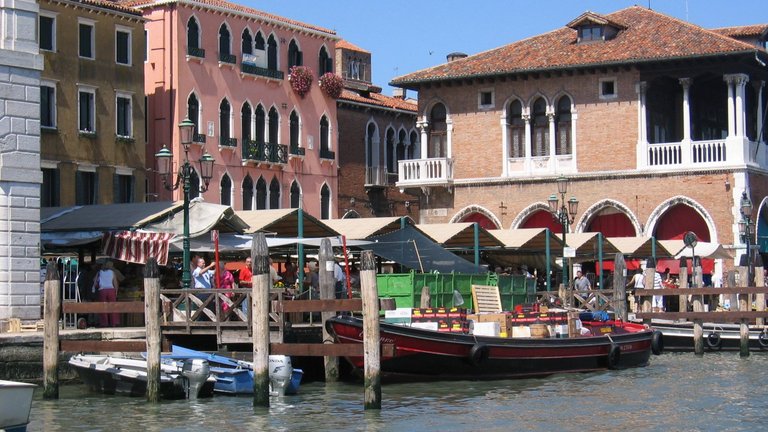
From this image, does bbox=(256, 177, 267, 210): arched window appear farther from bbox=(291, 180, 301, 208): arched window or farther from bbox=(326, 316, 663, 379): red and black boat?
bbox=(326, 316, 663, 379): red and black boat

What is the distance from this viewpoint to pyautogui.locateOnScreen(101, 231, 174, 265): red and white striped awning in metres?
23.7

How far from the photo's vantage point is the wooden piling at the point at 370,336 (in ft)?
56.9

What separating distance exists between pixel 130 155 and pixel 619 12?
14.8 m

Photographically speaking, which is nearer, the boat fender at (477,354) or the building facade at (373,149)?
the boat fender at (477,354)

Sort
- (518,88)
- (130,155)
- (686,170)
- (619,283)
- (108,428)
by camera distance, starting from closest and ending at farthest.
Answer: (108,428) < (619,283) < (130,155) < (686,170) < (518,88)

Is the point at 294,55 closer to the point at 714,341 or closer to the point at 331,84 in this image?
the point at 331,84

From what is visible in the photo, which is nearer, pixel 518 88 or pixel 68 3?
pixel 68 3

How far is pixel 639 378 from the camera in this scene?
23422 millimetres

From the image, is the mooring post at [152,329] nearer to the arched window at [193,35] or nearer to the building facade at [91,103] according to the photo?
the building facade at [91,103]

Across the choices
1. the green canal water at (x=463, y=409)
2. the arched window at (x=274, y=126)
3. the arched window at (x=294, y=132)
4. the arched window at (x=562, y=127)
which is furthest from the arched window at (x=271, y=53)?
the green canal water at (x=463, y=409)

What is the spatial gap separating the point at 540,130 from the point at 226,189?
866cm

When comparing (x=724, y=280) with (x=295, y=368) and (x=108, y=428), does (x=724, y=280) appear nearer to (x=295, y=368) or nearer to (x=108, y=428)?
(x=295, y=368)

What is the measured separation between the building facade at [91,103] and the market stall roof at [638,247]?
38.0 feet

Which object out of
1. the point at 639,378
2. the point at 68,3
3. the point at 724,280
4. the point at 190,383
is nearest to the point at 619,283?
the point at 639,378
